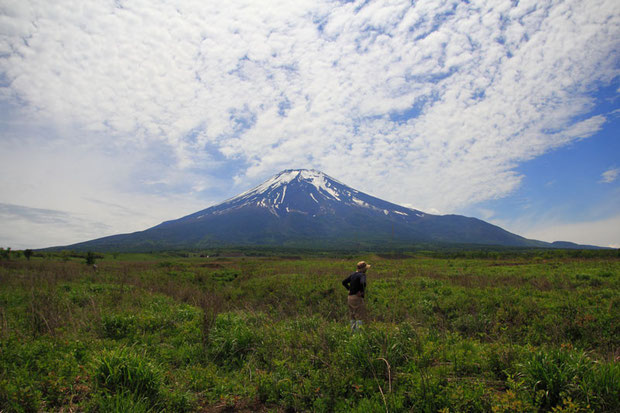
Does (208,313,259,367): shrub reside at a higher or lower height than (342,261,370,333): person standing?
lower

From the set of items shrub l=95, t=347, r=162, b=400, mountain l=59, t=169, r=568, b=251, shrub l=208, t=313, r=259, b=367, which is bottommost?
shrub l=208, t=313, r=259, b=367

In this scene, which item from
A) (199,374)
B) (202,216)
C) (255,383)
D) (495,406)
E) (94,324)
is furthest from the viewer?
(202,216)

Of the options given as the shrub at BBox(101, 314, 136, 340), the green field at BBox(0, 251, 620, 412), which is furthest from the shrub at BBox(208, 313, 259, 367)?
the shrub at BBox(101, 314, 136, 340)

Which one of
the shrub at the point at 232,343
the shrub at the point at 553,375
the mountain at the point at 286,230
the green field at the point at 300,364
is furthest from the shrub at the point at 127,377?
the mountain at the point at 286,230

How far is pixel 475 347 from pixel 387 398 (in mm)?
2385

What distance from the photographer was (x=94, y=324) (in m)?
6.82

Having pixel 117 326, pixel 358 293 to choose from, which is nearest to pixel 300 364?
pixel 358 293

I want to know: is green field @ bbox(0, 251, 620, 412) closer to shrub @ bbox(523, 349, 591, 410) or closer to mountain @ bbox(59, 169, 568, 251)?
shrub @ bbox(523, 349, 591, 410)

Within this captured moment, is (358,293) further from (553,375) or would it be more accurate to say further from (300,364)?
(553,375)

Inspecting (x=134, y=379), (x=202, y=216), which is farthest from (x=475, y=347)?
(x=202, y=216)

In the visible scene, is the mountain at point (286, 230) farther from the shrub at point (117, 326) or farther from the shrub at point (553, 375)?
the shrub at point (553, 375)

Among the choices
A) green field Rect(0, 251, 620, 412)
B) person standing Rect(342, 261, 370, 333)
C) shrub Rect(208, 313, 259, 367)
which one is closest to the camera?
green field Rect(0, 251, 620, 412)

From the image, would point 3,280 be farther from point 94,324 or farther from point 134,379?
point 134,379

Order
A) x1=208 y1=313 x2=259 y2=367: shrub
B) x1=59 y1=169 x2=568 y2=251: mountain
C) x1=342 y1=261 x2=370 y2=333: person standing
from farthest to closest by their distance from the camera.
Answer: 1. x1=59 y1=169 x2=568 y2=251: mountain
2. x1=342 y1=261 x2=370 y2=333: person standing
3. x1=208 y1=313 x2=259 y2=367: shrub
